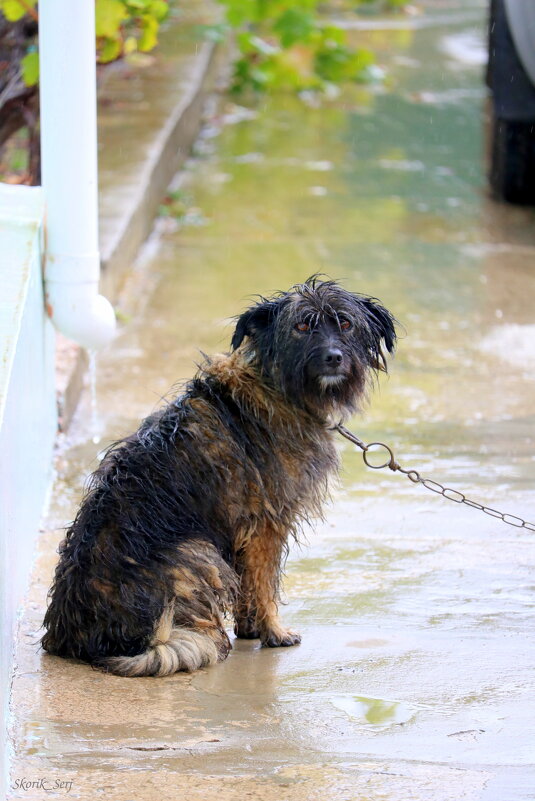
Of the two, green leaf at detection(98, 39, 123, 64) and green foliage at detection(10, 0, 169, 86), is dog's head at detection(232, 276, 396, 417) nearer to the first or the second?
green foliage at detection(10, 0, 169, 86)

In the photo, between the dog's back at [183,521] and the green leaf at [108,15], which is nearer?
the dog's back at [183,521]

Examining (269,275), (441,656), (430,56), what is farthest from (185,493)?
(430,56)

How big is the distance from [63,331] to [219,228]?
4135mm

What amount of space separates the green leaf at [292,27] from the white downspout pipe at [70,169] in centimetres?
839

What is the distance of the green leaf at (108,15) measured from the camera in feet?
19.9

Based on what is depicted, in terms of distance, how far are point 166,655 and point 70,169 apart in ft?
7.57

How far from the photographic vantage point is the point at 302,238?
897 cm

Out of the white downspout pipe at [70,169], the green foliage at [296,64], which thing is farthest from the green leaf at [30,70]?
the green foliage at [296,64]

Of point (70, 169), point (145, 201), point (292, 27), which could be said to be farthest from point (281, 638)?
point (292, 27)

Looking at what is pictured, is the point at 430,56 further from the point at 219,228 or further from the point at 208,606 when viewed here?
the point at 208,606

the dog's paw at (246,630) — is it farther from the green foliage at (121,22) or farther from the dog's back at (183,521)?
the green foliage at (121,22)

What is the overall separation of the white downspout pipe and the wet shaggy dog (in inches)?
46.8

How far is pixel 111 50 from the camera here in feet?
22.2

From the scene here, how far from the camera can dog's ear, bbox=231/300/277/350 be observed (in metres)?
3.95
